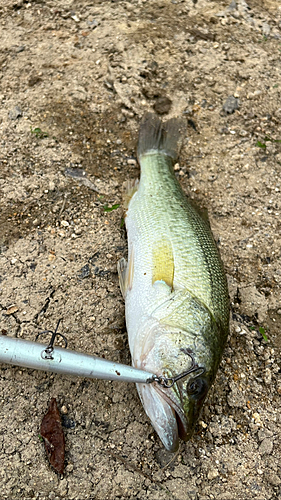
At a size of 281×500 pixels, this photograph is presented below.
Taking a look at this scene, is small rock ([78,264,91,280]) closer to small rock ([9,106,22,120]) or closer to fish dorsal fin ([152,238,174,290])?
fish dorsal fin ([152,238,174,290])

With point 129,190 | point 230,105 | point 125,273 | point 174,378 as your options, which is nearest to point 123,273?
point 125,273

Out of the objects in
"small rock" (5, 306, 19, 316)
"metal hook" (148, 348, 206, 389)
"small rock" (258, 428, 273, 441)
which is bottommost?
"small rock" (258, 428, 273, 441)

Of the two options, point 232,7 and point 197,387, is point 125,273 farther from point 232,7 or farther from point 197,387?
point 232,7

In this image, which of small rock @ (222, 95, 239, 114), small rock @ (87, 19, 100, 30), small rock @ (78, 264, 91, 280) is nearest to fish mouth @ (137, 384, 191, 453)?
small rock @ (78, 264, 91, 280)

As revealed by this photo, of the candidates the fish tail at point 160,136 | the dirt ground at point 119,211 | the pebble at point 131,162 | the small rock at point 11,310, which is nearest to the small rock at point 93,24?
the dirt ground at point 119,211

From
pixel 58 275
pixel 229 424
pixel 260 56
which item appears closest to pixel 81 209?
pixel 58 275

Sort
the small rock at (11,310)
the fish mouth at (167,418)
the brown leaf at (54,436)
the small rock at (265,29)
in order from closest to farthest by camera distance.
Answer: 1. the fish mouth at (167,418)
2. the brown leaf at (54,436)
3. the small rock at (11,310)
4. the small rock at (265,29)

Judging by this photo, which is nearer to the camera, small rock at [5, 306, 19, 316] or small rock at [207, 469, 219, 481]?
small rock at [207, 469, 219, 481]

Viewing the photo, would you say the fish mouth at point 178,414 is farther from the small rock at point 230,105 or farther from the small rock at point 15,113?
the small rock at point 230,105
